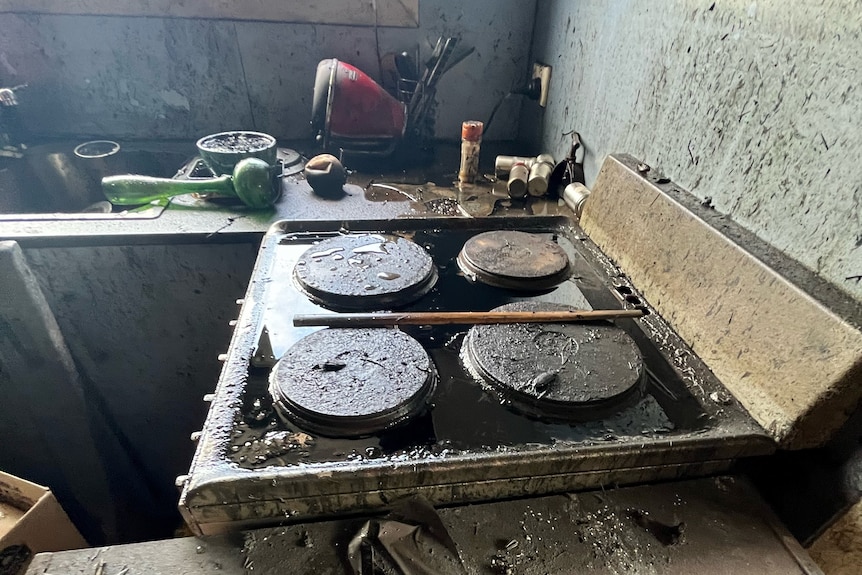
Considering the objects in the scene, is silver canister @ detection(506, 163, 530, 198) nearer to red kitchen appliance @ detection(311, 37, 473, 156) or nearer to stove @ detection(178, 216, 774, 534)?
red kitchen appliance @ detection(311, 37, 473, 156)

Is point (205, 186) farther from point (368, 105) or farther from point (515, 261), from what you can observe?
point (515, 261)

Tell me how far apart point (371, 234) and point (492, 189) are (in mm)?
642

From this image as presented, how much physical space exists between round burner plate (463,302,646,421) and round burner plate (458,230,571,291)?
17 cm

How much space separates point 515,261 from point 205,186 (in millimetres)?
990

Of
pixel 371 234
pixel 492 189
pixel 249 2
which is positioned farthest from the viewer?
pixel 249 2

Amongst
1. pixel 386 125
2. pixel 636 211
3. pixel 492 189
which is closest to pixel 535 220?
pixel 636 211

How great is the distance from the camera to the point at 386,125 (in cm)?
183

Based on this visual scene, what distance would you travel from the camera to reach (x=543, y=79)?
71.6 inches

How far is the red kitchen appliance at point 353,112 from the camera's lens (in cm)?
172

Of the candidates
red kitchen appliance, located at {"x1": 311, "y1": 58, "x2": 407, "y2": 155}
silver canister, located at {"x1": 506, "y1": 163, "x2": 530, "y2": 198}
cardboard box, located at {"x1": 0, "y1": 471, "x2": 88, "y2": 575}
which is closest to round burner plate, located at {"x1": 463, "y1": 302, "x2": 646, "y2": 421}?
silver canister, located at {"x1": 506, "y1": 163, "x2": 530, "y2": 198}

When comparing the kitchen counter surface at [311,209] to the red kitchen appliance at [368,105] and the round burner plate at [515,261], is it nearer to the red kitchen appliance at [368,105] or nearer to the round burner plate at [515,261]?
the red kitchen appliance at [368,105]

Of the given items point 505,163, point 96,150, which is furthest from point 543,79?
point 96,150

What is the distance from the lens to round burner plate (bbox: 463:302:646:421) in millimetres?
739

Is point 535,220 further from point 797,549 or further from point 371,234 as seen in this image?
point 797,549
